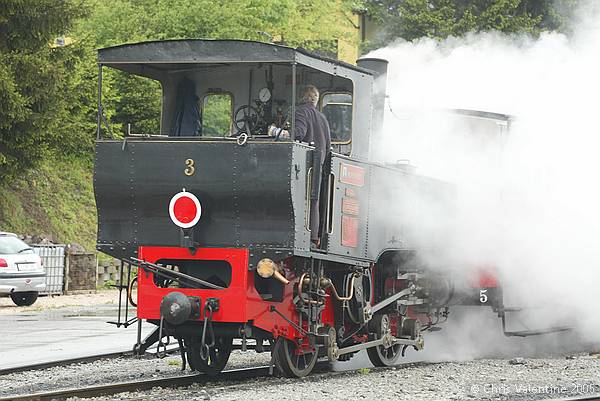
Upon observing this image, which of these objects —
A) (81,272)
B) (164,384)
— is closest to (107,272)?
(81,272)

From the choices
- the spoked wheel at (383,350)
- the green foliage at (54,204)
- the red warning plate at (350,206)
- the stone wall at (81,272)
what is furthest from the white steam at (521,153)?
the green foliage at (54,204)

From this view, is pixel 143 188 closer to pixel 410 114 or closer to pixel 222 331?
pixel 222 331

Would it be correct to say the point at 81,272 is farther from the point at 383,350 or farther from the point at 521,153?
the point at 383,350

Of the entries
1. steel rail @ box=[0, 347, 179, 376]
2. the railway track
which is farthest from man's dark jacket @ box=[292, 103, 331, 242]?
steel rail @ box=[0, 347, 179, 376]

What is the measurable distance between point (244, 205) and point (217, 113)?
187cm

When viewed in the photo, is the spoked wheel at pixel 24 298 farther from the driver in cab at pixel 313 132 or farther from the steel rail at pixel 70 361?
the driver in cab at pixel 313 132

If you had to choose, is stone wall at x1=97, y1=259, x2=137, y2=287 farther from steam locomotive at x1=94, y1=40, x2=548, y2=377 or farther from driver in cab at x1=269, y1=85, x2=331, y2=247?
driver in cab at x1=269, y1=85, x2=331, y2=247

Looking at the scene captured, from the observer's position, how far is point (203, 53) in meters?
10.5

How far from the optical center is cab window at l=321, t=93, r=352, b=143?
11.6m

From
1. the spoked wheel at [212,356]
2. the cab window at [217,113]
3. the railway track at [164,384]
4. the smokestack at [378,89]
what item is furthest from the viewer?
the smokestack at [378,89]

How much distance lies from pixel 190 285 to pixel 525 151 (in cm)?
629

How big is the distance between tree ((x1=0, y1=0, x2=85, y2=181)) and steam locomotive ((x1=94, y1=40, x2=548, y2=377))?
520 inches

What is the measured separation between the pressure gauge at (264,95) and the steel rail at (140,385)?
2901 millimetres

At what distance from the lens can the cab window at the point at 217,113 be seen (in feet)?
37.9
